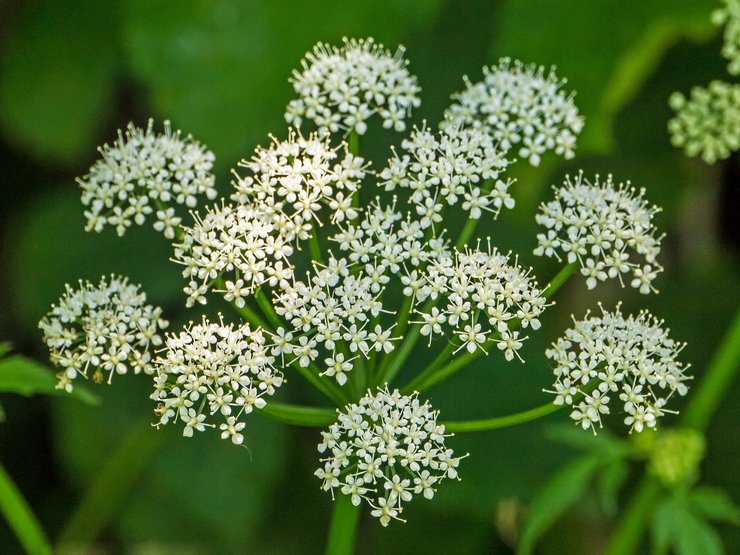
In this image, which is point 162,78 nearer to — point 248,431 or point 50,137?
point 50,137

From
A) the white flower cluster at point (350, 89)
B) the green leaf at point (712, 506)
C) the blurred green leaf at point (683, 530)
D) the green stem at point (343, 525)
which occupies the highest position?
the white flower cluster at point (350, 89)

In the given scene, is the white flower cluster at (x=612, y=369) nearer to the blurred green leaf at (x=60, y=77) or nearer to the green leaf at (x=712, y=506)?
the green leaf at (x=712, y=506)

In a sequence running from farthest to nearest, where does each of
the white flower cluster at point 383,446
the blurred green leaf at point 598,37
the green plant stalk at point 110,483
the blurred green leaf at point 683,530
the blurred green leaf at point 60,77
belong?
the blurred green leaf at point 60,77
the green plant stalk at point 110,483
the blurred green leaf at point 598,37
the blurred green leaf at point 683,530
the white flower cluster at point 383,446

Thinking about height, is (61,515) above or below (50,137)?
below

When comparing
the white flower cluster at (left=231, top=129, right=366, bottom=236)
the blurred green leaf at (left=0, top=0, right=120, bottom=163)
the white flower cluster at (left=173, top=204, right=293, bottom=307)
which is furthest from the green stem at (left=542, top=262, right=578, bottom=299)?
the blurred green leaf at (left=0, top=0, right=120, bottom=163)

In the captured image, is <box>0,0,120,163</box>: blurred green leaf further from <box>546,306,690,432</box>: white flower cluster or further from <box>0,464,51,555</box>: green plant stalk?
<box>546,306,690,432</box>: white flower cluster

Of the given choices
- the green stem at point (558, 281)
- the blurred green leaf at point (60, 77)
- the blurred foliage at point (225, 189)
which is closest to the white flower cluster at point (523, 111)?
the green stem at point (558, 281)

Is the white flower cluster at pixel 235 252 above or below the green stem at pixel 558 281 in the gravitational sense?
below

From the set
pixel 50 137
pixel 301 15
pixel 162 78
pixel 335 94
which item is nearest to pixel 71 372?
pixel 335 94
